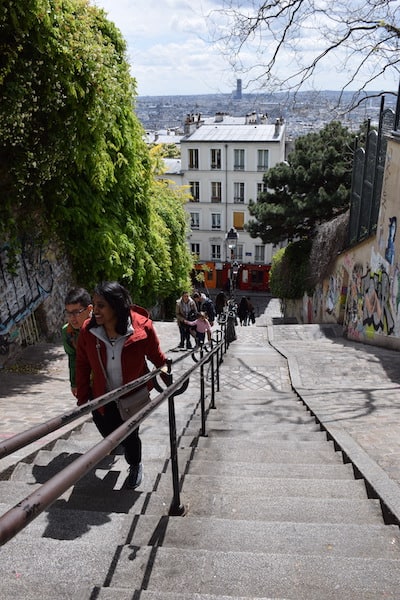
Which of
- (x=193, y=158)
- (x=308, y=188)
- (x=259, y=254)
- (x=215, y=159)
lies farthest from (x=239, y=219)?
(x=308, y=188)

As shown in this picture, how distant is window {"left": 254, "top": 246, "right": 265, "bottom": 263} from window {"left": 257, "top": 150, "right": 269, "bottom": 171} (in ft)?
20.4

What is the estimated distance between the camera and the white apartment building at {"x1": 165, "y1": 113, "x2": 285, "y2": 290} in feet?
129

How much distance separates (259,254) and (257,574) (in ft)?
131

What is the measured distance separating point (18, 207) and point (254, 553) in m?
8.07

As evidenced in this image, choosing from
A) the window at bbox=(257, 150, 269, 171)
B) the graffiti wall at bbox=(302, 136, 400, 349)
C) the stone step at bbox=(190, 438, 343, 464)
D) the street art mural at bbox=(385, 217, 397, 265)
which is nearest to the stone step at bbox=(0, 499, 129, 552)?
the stone step at bbox=(190, 438, 343, 464)

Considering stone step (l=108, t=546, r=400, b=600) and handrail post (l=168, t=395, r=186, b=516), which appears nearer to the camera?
stone step (l=108, t=546, r=400, b=600)

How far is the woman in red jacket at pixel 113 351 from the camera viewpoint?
3.40 m

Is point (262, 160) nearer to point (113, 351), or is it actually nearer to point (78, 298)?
point (78, 298)

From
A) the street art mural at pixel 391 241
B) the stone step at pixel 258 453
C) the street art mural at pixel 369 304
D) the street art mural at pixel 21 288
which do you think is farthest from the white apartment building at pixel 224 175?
the stone step at pixel 258 453

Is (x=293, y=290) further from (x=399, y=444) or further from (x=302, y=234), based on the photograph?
(x=399, y=444)

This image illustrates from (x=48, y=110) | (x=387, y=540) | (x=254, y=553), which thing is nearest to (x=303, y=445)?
(x=387, y=540)

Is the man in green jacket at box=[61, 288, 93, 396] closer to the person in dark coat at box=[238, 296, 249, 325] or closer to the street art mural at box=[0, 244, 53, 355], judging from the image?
the street art mural at box=[0, 244, 53, 355]

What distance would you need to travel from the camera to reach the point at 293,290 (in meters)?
22.2

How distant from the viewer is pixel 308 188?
22.4m
